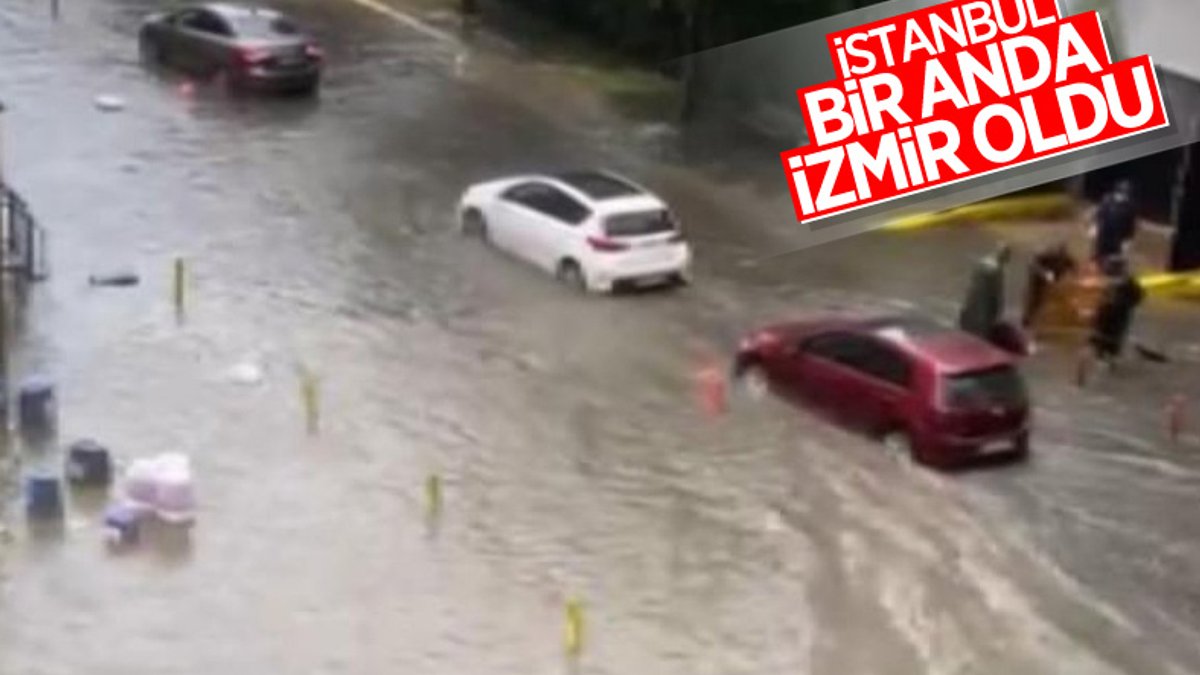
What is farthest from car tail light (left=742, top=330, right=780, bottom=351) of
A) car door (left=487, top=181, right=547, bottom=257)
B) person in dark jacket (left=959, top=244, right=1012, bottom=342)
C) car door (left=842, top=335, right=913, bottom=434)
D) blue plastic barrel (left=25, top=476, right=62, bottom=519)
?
blue plastic barrel (left=25, top=476, right=62, bottom=519)

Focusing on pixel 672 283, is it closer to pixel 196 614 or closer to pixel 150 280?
pixel 150 280

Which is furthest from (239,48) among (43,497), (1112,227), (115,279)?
Result: (43,497)

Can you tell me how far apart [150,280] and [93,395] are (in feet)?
13.6

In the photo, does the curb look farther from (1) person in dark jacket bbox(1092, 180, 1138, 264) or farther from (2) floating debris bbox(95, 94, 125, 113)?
(2) floating debris bbox(95, 94, 125, 113)

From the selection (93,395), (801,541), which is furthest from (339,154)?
(801,541)

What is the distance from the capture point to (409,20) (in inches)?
1813

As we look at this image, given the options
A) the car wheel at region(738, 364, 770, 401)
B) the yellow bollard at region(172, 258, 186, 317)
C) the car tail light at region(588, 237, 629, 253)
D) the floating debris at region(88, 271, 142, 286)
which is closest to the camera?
the car wheel at region(738, 364, 770, 401)

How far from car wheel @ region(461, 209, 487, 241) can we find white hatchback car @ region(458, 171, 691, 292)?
337mm

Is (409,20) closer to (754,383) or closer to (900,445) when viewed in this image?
(754,383)

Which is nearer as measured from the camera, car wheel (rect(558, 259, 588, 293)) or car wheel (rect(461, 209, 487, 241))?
car wheel (rect(558, 259, 588, 293))

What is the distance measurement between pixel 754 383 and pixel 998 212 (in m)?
9.05

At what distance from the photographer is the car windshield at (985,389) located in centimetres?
2514

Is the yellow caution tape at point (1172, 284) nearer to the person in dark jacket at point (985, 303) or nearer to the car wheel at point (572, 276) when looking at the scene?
the person in dark jacket at point (985, 303)

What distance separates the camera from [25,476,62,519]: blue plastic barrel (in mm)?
23328
